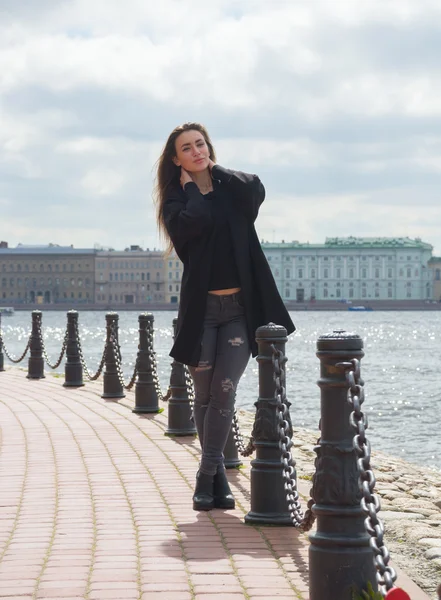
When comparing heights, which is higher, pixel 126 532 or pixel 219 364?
pixel 219 364

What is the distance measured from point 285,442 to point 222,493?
0.66 m

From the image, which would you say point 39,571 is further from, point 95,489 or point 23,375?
point 23,375

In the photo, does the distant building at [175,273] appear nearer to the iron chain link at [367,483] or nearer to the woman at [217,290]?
the woman at [217,290]

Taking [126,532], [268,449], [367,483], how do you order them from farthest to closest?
[268,449], [126,532], [367,483]

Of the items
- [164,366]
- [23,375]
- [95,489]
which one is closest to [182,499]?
[95,489]

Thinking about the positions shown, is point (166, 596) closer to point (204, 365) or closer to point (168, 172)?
point (204, 365)

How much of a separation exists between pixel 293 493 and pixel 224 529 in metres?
0.38

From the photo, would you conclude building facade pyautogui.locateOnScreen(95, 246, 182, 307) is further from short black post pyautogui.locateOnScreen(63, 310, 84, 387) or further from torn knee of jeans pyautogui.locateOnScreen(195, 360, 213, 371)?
torn knee of jeans pyautogui.locateOnScreen(195, 360, 213, 371)

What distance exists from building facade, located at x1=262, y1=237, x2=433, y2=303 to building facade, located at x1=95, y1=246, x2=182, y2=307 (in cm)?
1432

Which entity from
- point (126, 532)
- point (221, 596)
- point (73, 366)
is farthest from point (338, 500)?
point (73, 366)

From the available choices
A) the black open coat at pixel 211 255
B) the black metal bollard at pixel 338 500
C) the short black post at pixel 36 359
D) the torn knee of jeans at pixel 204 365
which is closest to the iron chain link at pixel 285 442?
the black open coat at pixel 211 255

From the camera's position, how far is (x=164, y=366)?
106ft

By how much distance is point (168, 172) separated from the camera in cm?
537

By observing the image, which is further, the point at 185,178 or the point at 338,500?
the point at 185,178
